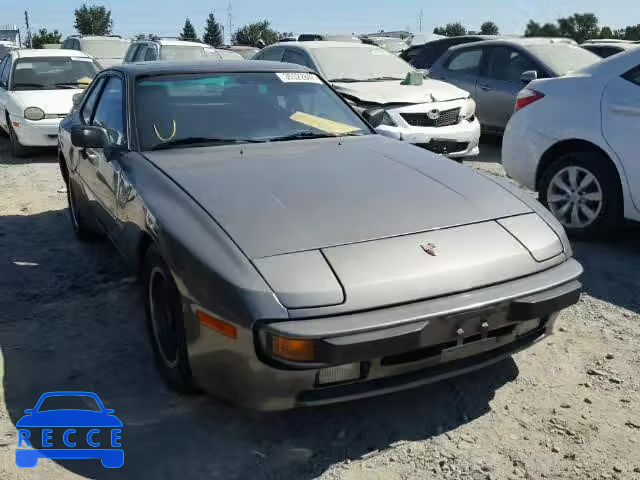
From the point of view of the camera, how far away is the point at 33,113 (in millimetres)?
8531

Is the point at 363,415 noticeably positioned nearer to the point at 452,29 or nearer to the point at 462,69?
the point at 462,69

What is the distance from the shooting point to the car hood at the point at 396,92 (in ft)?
24.5

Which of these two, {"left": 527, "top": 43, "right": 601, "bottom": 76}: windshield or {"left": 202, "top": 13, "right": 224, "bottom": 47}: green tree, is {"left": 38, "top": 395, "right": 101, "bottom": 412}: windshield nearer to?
{"left": 527, "top": 43, "right": 601, "bottom": 76}: windshield

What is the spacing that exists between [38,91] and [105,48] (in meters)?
6.75

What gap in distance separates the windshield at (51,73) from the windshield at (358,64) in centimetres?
355

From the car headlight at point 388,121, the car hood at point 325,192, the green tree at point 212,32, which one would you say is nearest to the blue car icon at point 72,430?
the car hood at point 325,192

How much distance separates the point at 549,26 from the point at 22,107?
14.9 metres

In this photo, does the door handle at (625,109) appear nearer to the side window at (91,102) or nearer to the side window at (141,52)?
the side window at (91,102)

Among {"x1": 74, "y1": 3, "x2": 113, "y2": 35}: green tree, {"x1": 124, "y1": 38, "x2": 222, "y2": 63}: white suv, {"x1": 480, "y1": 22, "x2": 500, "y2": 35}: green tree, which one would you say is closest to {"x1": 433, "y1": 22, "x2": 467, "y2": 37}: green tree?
{"x1": 480, "y1": 22, "x2": 500, "y2": 35}: green tree

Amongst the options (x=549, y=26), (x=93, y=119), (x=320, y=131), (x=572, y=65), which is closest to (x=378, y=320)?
(x=320, y=131)

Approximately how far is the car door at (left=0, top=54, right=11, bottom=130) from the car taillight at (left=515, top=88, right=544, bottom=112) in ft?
23.4

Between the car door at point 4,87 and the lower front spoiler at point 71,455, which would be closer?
the lower front spoiler at point 71,455

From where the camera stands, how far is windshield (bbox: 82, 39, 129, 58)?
15.1m

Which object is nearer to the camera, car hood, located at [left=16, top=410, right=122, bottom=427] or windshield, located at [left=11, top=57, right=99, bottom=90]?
car hood, located at [left=16, top=410, right=122, bottom=427]
